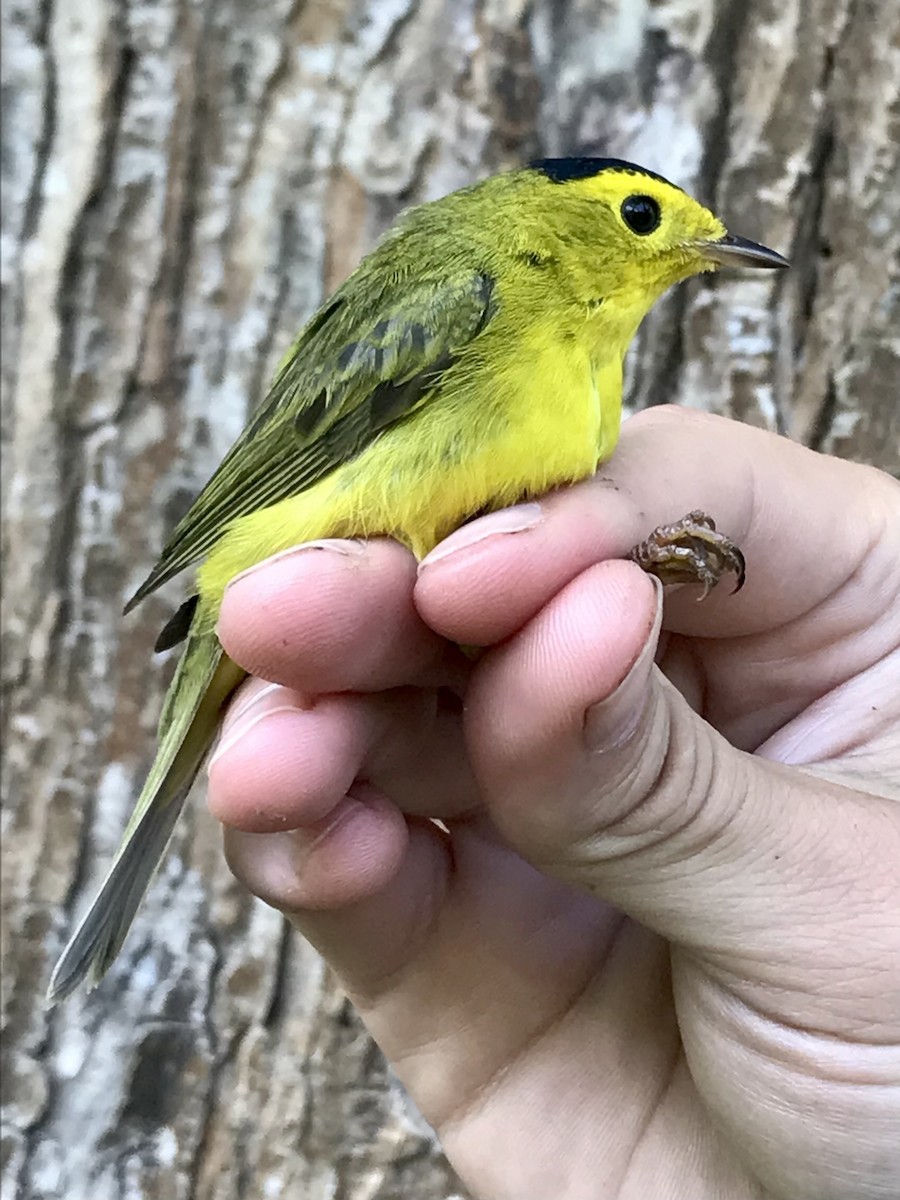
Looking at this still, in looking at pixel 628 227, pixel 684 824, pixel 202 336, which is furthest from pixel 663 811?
pixel 202 336

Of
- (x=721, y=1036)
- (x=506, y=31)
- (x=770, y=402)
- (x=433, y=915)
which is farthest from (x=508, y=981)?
(x=506, y=31)

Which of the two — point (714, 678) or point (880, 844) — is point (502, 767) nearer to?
A: point (880, 844)

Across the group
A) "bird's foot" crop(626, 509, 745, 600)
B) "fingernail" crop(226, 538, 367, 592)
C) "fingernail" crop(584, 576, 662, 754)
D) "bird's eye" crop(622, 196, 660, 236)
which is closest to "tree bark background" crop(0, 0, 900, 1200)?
"bird's eye" crop(622, 196, 660, 236)

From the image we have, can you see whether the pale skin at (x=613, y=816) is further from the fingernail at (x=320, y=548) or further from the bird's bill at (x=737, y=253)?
the bird's bill at (x=737, y=253)

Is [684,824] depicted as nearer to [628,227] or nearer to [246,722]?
[246,722]

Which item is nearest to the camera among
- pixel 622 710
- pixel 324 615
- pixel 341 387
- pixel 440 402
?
pixel 622 710

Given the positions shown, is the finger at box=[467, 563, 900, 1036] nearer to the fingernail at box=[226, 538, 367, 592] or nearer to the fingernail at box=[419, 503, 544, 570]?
the fingernail at box=[419, 503, 544, 570]

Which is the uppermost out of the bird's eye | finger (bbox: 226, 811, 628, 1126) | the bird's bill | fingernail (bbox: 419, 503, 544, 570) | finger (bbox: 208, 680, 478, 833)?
the bird's eye
